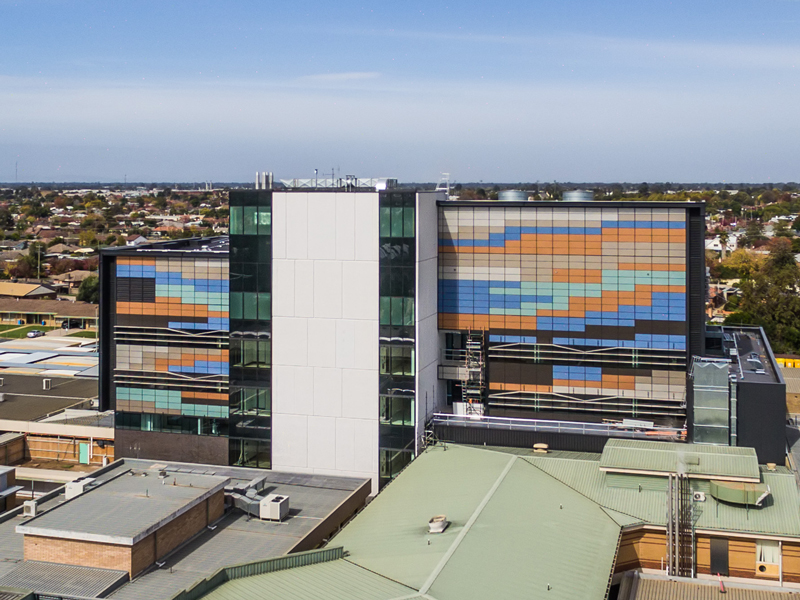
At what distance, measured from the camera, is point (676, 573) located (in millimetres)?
31688

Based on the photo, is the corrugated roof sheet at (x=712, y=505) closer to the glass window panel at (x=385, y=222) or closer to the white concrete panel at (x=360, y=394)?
the white concrete panel at (x=360, y=394)

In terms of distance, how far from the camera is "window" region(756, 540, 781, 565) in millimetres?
31547

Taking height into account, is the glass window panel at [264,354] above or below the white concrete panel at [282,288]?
below

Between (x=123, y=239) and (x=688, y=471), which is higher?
(x=123, y=239)

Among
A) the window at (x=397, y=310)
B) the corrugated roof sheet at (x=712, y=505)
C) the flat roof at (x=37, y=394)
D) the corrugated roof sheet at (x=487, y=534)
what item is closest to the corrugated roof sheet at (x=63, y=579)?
the corrugated roof sheet at (x=487, y=534)

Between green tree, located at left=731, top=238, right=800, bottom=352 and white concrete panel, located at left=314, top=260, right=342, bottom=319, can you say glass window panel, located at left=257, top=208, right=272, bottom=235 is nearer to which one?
white concrete panel, located at left=314, top=260, right=342, bottom=319

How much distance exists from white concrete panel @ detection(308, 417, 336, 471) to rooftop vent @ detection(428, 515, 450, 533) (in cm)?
1308

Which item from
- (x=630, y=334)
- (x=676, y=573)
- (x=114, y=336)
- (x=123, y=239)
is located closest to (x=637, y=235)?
(x=630, y=334)

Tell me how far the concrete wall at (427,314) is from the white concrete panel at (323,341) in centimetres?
394

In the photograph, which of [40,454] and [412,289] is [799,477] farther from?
[40,454]

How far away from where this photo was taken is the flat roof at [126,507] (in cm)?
2875

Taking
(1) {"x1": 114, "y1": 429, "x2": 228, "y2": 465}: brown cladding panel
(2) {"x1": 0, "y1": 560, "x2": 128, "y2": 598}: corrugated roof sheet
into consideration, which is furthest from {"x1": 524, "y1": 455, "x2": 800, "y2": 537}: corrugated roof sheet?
(1) {"x1": 114, "y1": 429, "x2": 228, "y2": 465}: brown cladding panel

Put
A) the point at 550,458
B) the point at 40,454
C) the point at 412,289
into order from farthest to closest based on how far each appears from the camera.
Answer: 1. the point at 40,454
2. the point at 412,289
3. the point at 550,458

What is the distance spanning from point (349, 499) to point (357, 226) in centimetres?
1211
